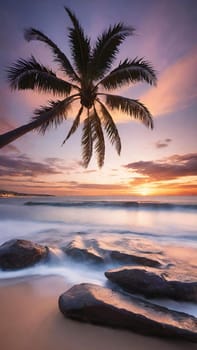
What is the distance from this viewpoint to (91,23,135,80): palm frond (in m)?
7.09

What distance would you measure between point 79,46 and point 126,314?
7775 millimetres

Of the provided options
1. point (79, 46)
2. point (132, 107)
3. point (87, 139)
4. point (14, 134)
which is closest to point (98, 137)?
point (87, 139)

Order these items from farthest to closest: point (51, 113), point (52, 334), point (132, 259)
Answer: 1. point (51, 113)
2. point (132, 259)
3. point (52, 334)

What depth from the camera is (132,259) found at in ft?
14.7

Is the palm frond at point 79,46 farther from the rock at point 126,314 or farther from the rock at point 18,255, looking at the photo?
the rock at point 126,314

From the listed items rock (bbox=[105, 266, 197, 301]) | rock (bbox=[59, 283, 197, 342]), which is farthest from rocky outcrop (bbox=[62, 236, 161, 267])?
rock (bbox=[59, 283, 197, 342])

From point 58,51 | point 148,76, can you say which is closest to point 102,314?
point 148,76

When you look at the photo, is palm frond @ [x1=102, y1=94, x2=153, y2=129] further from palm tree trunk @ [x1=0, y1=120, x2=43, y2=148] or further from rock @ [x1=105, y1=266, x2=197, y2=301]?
rock @ [x1=105, y1=266, x2=197, y2=301]

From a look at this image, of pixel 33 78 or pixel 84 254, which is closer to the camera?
pixel 84 254

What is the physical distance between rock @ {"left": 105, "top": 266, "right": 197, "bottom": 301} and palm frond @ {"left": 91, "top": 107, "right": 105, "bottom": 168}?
656 cm

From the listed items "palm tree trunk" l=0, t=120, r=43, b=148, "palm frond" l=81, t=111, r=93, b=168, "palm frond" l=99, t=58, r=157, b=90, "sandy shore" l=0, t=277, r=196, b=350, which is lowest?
"sandy shore" l=0, t=277, r=196, b=350

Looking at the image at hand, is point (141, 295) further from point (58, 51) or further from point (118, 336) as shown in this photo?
point (58, 51)

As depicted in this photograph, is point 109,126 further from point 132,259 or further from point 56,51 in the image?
point 132,259

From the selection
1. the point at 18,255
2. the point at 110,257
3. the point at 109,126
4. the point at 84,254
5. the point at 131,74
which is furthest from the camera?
the point at 109,126
